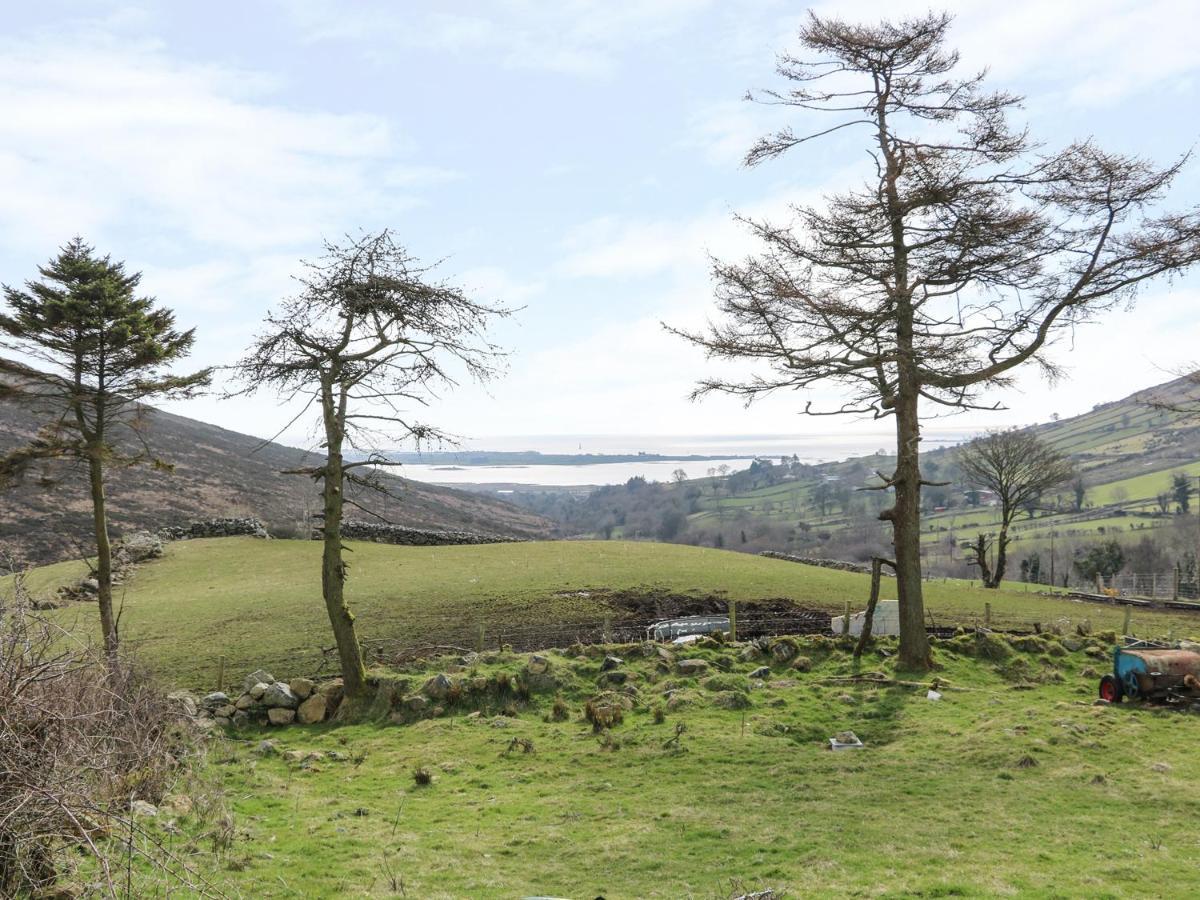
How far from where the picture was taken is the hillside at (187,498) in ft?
178

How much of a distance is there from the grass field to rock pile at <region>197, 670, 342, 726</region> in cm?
64

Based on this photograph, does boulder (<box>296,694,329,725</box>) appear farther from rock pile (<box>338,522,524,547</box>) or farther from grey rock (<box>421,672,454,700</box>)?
rock pile (<box>338,522,524,547</box>)

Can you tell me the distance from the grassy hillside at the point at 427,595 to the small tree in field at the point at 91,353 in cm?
440

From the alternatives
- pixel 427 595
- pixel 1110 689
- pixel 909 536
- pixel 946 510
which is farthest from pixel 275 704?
pixel 946 510

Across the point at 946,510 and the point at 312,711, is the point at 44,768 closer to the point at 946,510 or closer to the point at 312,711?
the point at 312,711

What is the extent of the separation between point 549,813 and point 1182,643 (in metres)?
14.6

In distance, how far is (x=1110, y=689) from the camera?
1498 centimetres

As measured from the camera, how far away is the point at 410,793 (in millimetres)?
11656

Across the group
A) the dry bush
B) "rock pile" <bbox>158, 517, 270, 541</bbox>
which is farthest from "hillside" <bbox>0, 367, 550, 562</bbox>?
the dry bush

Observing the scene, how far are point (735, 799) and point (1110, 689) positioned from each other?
860 cm

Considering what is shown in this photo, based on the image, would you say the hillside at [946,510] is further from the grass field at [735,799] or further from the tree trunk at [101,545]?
the tree trunk at [101,545]

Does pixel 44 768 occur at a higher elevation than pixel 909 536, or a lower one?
lower

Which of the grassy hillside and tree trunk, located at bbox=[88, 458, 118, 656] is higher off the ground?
tree trunk, located at bbox=[88, 458, 118, 656]

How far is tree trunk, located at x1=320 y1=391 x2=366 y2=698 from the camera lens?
1712cm
